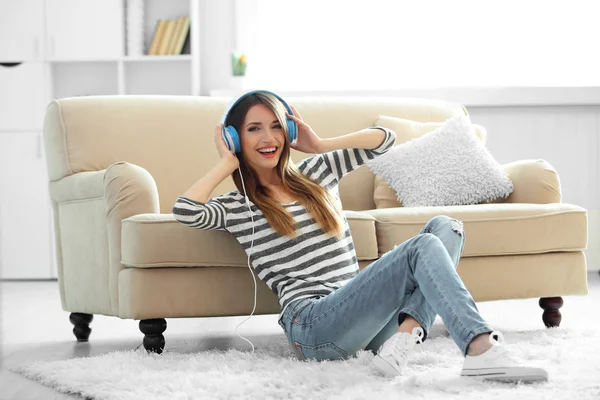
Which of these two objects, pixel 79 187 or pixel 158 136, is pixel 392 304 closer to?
pixel 79 187

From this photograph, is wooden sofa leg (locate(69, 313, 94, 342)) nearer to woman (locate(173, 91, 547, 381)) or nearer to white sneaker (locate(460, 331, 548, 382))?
woman (locate(173, 91, 547, 381))

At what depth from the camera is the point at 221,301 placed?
2.28 m

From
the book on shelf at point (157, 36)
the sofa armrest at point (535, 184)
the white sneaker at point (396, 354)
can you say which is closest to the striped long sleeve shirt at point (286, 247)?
the white sneaker at point (396, 354)

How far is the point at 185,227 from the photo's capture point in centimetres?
222

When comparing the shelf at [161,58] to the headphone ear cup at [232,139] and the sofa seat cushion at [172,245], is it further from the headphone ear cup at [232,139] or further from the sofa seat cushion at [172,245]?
the headphone ear cup at [232,139]

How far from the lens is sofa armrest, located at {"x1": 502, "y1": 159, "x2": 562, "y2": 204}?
279cm

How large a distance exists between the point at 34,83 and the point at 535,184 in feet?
9.86

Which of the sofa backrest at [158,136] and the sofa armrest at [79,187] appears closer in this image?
the sofa armrest at [79,187]

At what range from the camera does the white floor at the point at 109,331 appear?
235cm

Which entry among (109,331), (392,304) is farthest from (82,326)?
(392,304)

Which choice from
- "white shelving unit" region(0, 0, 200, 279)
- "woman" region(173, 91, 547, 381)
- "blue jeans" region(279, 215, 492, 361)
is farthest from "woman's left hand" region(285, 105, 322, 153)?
"white shelving unit" region(0, 0, 200, 279)

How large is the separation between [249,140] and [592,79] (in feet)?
10.3

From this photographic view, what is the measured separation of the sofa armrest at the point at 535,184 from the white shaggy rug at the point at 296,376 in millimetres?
684

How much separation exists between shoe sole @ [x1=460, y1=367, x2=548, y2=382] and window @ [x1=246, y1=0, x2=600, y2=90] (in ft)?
10.1
